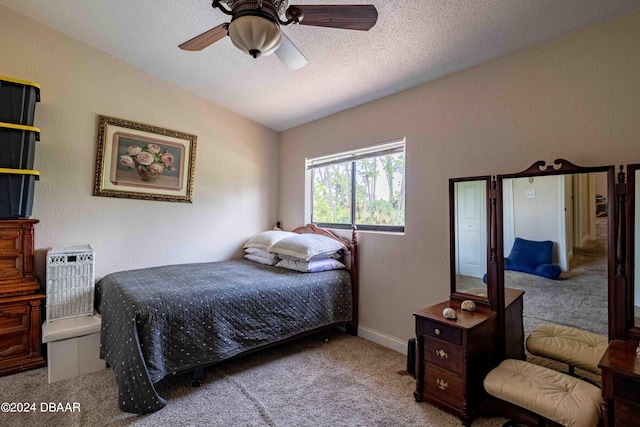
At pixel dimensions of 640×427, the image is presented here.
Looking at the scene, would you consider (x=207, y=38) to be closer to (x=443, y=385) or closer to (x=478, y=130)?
(x=478, y=130)

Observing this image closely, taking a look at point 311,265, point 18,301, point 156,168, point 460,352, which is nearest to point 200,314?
point 311,265

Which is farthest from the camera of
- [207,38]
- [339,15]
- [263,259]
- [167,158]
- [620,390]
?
[263,259]

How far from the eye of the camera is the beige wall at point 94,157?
2.62 meters

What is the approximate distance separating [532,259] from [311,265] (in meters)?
1.77

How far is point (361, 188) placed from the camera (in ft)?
10.9

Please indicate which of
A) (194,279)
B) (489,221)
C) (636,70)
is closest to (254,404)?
(194,279)

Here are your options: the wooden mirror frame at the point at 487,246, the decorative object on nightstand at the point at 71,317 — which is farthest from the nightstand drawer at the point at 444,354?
the decorative object on nightstand at the point at 71,317

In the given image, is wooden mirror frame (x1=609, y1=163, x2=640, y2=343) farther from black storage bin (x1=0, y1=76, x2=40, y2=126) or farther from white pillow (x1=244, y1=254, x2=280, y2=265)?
black storage bin (x1=0, y1=76, x2=40, y2=126)

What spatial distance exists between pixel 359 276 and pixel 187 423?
1907 millimetres

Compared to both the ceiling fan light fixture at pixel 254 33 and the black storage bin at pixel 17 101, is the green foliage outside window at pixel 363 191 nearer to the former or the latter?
the ceiling fan light fixture at pixel 254 33

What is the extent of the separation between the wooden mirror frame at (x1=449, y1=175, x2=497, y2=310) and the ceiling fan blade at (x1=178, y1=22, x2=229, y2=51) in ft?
6.00

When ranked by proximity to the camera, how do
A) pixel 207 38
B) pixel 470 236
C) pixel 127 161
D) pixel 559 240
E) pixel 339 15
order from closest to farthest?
pixel 339 15 → pixel 207 38 → pixel 559 240 → pixel 470 236 → pixel 127 161

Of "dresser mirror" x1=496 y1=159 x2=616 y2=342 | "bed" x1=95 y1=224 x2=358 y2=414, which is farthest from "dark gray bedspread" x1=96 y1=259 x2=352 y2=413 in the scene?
"dresser mirror" x1=496 y1=159 x2=616 y2=342

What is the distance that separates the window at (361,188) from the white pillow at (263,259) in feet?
2.46
